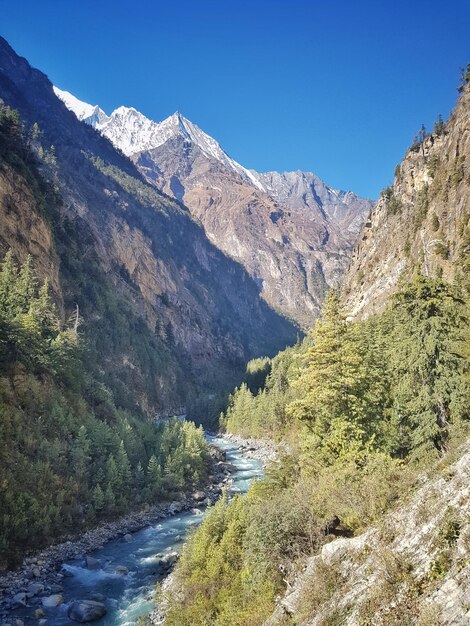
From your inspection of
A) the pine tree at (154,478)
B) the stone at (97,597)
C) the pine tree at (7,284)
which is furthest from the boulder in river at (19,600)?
the pine tree at (7,284)

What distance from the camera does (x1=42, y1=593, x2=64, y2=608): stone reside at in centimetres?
2279

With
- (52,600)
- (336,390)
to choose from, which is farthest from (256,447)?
(336,390)

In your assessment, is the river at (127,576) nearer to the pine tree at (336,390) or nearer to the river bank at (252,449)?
the river bank at (252,449)

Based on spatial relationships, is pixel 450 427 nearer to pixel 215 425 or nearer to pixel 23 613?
pixel 23 613

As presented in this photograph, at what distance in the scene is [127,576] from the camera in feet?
89.1

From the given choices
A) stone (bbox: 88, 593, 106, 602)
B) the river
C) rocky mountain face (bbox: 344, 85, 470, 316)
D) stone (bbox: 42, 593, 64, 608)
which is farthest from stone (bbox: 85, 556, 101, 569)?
rocky mountain face (bbox: 344, 85, 470, 316)

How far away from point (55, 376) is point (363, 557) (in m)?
42.1

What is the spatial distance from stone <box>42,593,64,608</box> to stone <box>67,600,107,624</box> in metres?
0.96

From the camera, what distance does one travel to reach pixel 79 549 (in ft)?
101

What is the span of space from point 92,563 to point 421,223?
278ft

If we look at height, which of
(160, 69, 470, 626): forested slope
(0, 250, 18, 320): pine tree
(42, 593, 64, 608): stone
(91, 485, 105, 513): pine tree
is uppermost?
(0, 250, 18, 320): pine tree

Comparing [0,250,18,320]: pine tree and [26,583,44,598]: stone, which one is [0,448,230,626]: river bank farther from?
[0,250,18,320]: pine tree

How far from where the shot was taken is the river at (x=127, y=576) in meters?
22.3

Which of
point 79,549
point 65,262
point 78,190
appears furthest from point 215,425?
point 78,190
